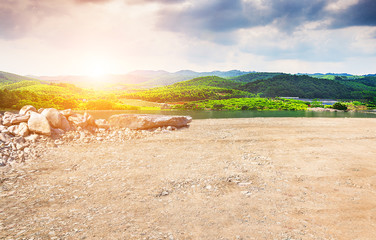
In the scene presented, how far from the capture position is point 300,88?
172875 mm

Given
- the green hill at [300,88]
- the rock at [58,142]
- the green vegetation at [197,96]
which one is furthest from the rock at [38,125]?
the green hill at [300,88]

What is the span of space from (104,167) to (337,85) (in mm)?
230628

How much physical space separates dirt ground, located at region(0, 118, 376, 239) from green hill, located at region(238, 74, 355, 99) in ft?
497

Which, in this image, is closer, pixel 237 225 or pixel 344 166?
pixel 237 225

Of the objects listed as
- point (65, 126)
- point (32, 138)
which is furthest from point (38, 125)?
point (65, 126)

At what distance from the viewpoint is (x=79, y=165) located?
1077 centimetres

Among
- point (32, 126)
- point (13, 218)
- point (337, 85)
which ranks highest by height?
point (337, 85)

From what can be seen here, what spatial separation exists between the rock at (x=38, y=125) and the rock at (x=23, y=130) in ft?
0.98

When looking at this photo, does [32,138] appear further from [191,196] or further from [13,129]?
[191,196]

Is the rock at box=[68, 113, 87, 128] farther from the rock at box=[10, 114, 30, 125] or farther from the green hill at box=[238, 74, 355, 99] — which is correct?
the green hill at box=[238, 74, 355, 99]

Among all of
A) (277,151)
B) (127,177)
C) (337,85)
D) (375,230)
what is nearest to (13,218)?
(127,177)

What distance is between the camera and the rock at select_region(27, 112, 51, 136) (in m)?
14.9

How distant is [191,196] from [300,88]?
638 feet

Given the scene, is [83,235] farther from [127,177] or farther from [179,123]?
[179,123]
